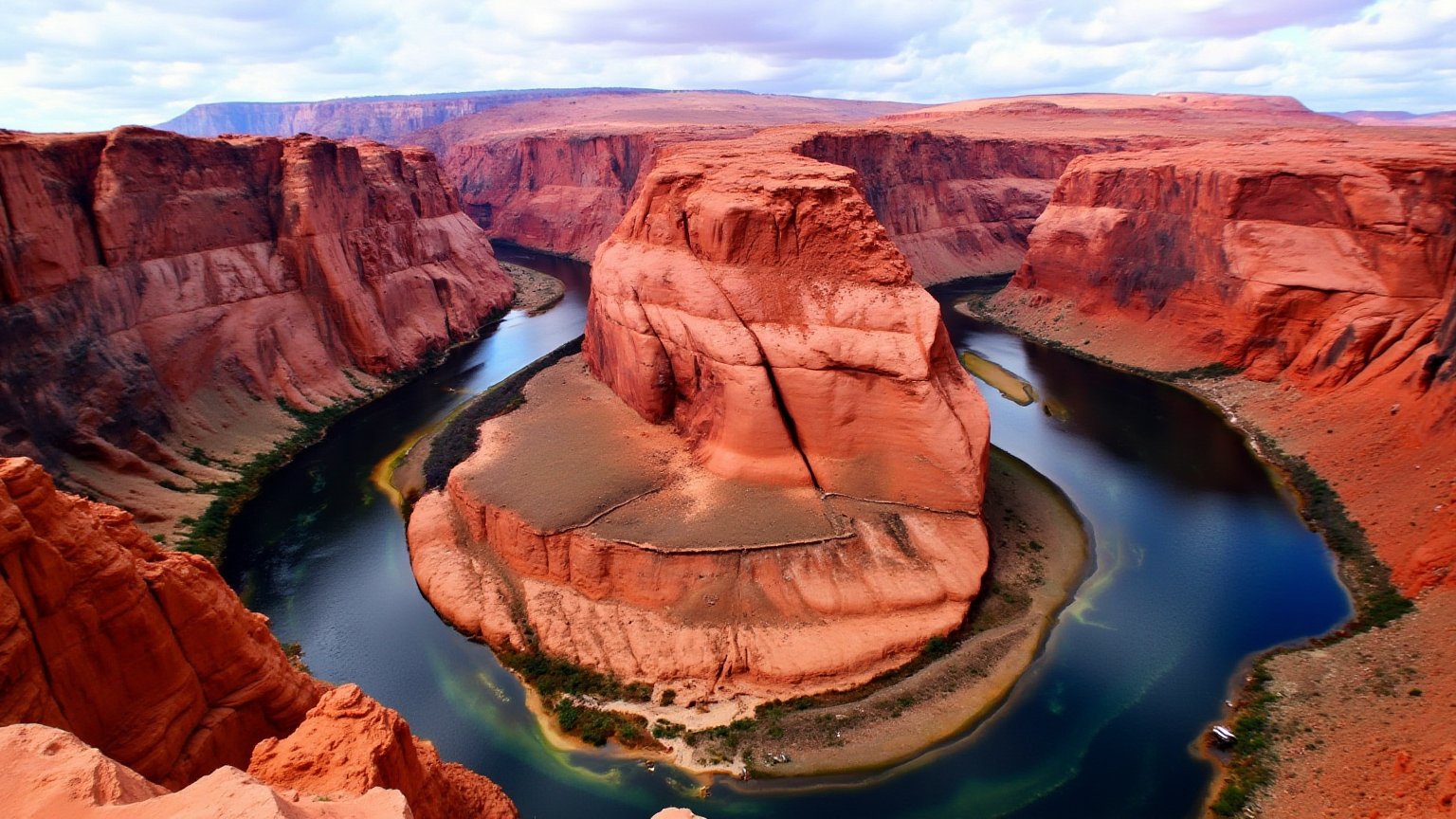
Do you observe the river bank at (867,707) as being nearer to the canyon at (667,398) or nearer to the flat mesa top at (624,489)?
the canyon at (667,398)

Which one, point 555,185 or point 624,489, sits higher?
point 555,185

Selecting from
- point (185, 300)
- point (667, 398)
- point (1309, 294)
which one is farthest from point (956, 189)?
point (185, 300)

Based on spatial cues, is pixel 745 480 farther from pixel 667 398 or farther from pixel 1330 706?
pixel 1330 706

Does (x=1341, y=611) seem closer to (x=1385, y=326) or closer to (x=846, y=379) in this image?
(x=846, y=379)

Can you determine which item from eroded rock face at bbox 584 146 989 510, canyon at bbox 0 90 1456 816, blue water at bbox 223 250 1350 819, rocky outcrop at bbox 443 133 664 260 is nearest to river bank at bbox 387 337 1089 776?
blue water at bbox 223 250 1350 819

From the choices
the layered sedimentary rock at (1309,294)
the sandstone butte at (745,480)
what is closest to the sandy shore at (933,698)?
the sandstone butte at (745,480)

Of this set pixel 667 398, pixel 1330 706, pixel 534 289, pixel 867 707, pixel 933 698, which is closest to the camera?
pixel 1330 706

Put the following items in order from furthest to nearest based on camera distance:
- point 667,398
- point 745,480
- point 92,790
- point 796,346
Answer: point 667,398 < point 796,346 < point 745,480 < point 92,790

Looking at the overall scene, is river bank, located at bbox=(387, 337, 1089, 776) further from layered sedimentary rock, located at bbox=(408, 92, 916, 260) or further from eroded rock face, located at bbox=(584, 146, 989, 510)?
layered sedimentary rock, located at bbox=(408, 92, 916, 260)
